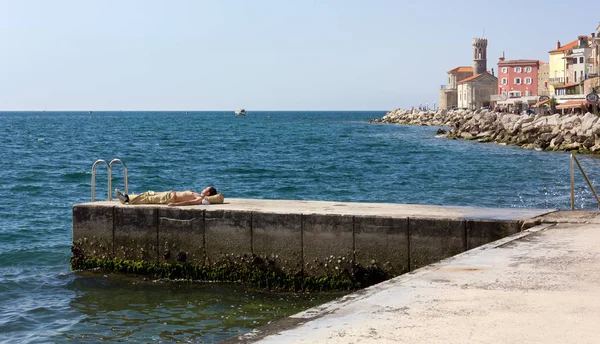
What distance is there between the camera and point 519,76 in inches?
4734

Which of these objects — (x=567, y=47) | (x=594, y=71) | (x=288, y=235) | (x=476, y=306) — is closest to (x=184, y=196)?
(x=288, y=235)

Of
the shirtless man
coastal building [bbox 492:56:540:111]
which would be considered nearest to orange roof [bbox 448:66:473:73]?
coastal building [bbox 492:56:540:111]

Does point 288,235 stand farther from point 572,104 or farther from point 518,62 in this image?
point 518,62

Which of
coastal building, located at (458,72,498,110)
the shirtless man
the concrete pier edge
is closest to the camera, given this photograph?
the concrete pier edge

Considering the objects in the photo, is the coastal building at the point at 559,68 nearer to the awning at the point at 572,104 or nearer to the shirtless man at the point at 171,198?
the awning at the point at 572,104

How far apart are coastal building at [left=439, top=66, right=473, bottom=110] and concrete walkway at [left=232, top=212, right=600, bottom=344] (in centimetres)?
13809

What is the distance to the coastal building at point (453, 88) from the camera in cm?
14562

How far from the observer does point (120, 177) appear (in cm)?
3691

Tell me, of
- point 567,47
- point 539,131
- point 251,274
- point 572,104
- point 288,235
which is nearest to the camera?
point 288,235

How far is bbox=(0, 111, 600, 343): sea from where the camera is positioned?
10.7m

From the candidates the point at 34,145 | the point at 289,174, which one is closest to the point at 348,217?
the point at 289,174

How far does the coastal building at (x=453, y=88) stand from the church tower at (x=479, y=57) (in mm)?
5837

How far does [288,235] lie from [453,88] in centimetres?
13901

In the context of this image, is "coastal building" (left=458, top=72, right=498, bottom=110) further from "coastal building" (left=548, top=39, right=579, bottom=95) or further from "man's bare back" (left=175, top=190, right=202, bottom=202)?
"man's bare back" (left=175, top=190, right=202, bottom=202)
